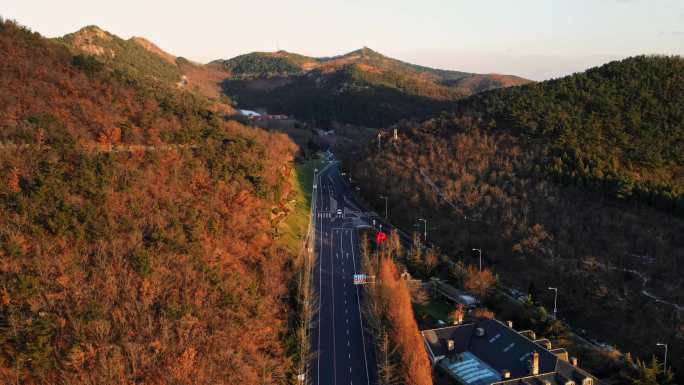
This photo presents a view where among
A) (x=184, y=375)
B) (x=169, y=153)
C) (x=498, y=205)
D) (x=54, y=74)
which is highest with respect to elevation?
(x=54, y=74)

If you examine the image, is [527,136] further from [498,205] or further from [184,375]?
[184,375]

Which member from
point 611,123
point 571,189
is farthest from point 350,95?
point 571,189

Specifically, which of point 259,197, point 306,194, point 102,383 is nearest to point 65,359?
point 102,383

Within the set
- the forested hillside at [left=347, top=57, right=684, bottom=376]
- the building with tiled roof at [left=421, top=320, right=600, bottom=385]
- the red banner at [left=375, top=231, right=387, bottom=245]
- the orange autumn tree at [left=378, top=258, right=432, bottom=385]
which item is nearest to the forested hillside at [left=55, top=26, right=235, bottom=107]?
the forested hillside at [left=347, top=57, right=684, bottom=376]

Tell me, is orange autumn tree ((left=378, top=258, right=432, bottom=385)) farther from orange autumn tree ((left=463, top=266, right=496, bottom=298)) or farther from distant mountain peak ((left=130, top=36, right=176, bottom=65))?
distant mountain peak ((left=130, top=36, right=176, bottom=65))

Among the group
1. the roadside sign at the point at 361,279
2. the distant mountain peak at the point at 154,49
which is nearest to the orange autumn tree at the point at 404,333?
the roadside sign at the point at 361,279

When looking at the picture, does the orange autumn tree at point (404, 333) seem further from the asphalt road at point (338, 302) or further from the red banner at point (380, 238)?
the red banner at point (380, 238)

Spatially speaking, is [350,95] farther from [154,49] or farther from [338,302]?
[338,302]
